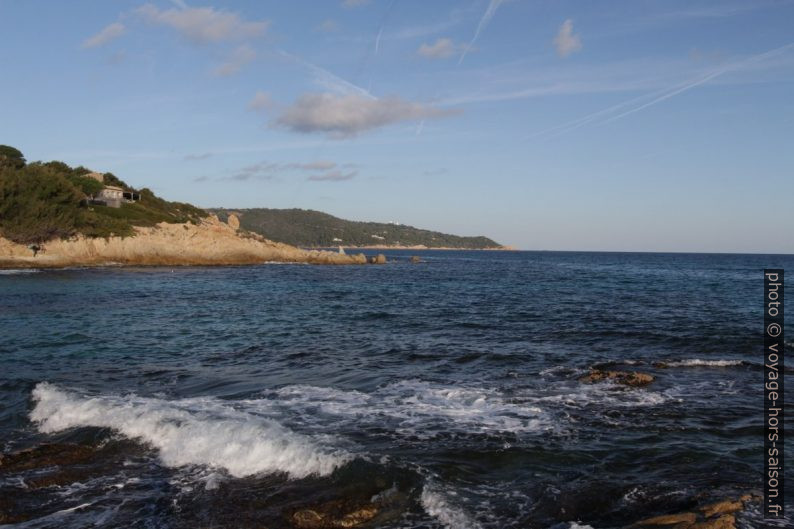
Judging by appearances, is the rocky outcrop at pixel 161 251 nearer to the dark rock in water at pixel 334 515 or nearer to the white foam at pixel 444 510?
the dark rock in water at pixel 334 515

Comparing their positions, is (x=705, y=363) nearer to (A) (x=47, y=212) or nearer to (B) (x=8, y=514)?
(B) (x=8, y=514)

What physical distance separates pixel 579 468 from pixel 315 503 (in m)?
4.47

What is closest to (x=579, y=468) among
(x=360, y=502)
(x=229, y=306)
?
(x=360, y=502)

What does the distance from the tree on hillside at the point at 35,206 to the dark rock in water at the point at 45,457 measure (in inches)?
2636

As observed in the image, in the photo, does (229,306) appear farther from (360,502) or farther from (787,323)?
(787,323)

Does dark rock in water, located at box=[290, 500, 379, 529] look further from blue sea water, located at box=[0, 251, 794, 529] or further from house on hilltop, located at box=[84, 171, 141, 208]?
house on hilltop, located at box=[84, 171, 141, 208]

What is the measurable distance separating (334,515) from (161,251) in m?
73.7

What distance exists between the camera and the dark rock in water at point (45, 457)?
9.27m

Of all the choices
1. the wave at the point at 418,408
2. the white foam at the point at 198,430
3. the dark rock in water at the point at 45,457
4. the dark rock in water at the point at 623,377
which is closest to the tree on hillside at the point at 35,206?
the white foam at the point at 198,430

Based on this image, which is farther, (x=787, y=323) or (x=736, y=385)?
(x=787, y=323)

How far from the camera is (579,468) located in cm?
925

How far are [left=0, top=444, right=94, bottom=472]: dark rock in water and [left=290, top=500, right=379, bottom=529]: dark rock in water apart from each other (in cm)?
478

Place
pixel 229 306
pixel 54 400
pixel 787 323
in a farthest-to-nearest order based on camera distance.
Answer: pixel 229 306 < pixel 787 323 < pixel 54 400

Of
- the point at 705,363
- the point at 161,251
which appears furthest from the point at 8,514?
the point at 161,251
